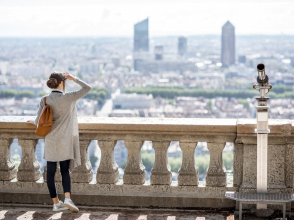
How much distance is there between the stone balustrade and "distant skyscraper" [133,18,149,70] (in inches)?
4492

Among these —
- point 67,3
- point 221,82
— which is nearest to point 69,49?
point 67,3

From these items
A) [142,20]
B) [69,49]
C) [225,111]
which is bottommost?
[225,111]

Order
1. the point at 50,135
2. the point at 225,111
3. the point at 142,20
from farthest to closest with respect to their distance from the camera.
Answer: the point at 142,20, the point at 225,111, the point at 50,135

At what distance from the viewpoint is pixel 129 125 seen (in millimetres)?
4254

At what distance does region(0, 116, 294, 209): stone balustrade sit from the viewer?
4.11 m

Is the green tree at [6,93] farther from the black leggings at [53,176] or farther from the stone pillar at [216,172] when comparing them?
the stone pillar at [216,172]

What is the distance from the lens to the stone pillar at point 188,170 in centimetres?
427

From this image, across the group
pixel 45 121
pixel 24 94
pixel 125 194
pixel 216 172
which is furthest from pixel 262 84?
pixel 24 94

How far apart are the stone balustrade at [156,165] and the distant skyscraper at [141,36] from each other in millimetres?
118143

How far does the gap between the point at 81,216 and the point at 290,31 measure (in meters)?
116

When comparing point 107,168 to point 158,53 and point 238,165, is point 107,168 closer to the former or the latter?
point 238,165

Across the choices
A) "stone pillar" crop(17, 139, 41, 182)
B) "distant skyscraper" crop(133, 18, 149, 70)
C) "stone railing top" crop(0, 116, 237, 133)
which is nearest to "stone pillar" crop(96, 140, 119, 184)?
"stone railing top" crop(0, 116, 237, 133)

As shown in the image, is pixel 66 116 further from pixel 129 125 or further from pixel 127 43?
pixel 127 43

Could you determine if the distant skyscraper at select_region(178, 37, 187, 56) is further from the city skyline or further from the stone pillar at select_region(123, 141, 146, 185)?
the stone pillar at select_region(123, 141, 146, 185)
